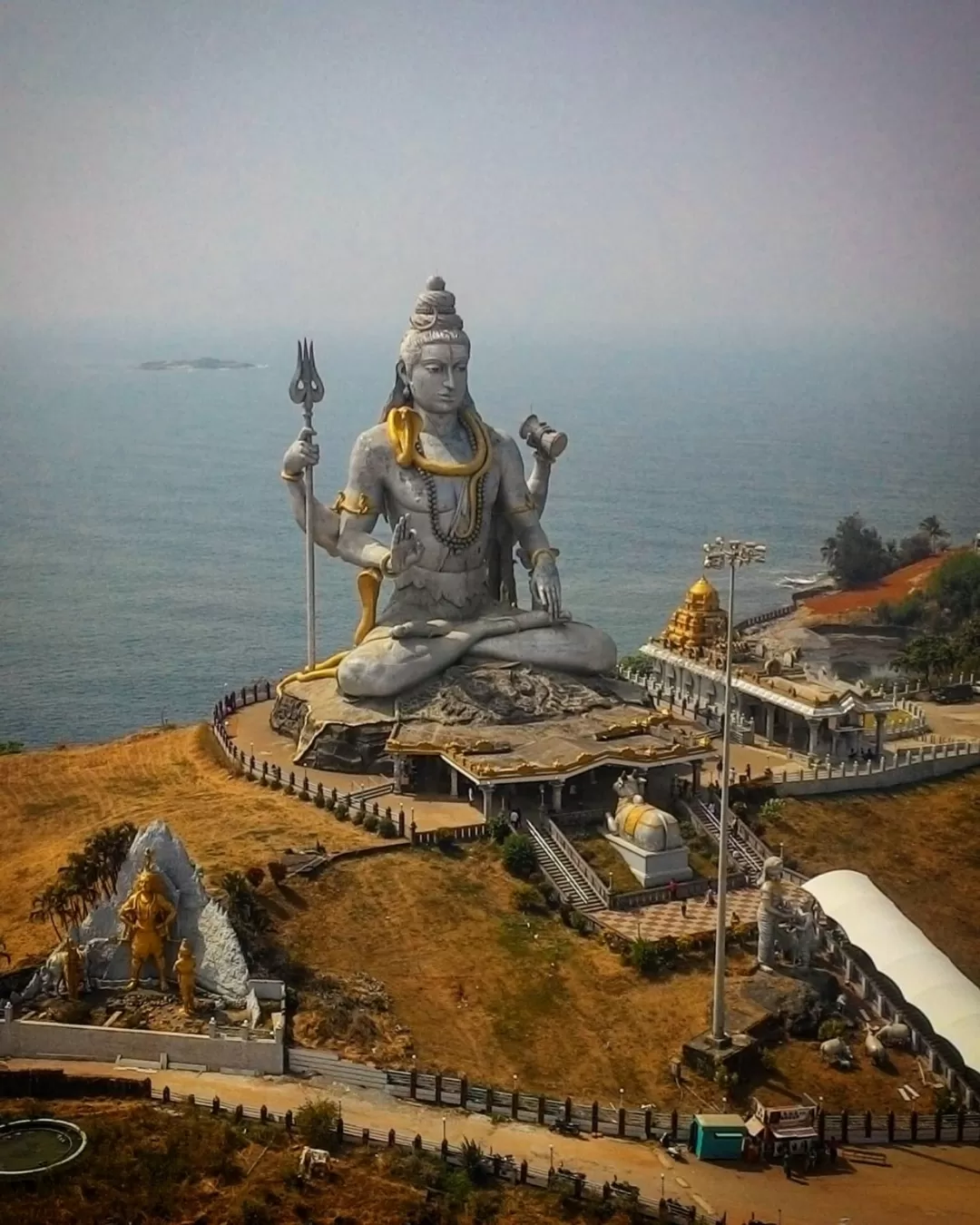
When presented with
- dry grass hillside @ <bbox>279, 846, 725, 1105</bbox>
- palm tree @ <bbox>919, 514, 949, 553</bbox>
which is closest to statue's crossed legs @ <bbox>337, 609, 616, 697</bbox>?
dry grass hillside @ <bbox>279, 846, 725, 1105</bbox>

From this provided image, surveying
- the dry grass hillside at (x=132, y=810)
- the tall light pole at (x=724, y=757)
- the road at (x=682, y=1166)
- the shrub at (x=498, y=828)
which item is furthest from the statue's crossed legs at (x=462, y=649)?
the road at (x=682, y=1166)

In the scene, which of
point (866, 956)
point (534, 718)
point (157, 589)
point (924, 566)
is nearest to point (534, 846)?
point (534, 718)

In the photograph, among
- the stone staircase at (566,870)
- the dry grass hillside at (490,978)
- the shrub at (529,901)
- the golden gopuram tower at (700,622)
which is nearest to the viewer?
the dry grass hillside at (490,978)

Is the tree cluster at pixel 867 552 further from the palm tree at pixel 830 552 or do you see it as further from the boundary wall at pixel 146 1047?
the boundary wall at pixel 146 1047

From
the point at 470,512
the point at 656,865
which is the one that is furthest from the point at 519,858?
the point at 470,512

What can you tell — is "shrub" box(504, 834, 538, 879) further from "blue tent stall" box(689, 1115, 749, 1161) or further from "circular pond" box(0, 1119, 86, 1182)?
"circular pond" box(0, 1119, 86, 1182)

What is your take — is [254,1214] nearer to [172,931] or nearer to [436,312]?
[172,931]
